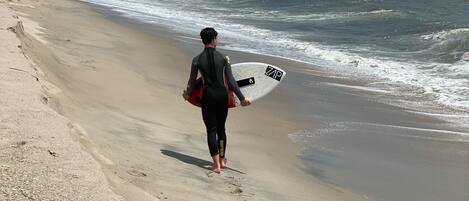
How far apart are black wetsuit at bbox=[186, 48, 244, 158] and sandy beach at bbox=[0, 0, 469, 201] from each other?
39 cm

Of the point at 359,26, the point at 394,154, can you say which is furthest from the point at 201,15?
the point at 394,154

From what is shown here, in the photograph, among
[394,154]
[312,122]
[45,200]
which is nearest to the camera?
[45,200]

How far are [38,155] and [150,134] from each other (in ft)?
9.60

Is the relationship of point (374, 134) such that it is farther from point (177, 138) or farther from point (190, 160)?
point (190, 160)

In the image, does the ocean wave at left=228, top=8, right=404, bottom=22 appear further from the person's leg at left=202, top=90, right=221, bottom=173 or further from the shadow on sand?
the person's leg at left=202, top=90, right=221, bottom=173

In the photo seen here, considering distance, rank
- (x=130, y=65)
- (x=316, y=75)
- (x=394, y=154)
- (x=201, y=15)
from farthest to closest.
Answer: (x=201, y=15) → (x=316, y=75) → (x=130, y=65) → (x=394, y=154)

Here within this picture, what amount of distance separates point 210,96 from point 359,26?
60.3 ft

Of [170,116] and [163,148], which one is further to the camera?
[170,116]

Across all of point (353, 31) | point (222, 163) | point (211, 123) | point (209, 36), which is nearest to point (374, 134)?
point (222, 163)

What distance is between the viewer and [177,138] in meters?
7.13

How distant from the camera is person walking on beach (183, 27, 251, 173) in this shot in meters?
5.86

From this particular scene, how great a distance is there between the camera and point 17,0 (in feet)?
65.2

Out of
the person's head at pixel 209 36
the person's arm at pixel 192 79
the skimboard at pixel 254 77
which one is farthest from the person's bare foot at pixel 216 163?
the skimboard at pixel 254 77

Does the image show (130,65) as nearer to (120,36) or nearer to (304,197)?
(120,36)
